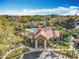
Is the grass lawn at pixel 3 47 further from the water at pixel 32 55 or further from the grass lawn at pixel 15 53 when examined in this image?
the water at pixel 32 55

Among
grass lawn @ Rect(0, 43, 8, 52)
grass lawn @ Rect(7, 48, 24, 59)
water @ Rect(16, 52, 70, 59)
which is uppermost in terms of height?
grass lawn @ Rect(0, 43, 8, 52)

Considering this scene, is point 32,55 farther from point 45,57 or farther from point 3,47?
point 3,47

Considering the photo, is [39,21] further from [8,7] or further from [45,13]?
[8,7]

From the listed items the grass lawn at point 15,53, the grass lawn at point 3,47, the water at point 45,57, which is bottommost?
the water at point 45,57

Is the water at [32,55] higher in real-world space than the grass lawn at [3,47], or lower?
lower

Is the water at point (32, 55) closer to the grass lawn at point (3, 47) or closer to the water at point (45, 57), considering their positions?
the water at point (45, 57)

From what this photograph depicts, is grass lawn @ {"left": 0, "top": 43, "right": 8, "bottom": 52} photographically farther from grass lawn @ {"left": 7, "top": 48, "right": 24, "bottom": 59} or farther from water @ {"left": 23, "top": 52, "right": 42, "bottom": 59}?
water @ {"left": 23, "top": 52, "right": 42, "bottom": 59}

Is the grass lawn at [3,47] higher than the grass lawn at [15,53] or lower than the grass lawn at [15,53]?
higher

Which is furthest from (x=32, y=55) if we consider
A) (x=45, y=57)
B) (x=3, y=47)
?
(x=3, y=47)

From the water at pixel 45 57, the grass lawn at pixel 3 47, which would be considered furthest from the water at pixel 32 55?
the grass lawn at pixel 3 47

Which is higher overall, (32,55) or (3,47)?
(3,47)

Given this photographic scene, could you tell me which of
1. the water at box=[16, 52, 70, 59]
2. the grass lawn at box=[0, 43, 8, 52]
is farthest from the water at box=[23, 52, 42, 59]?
the grass lawn at box=[0, 43, 8, 52]
